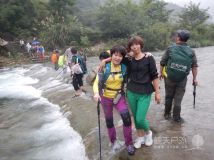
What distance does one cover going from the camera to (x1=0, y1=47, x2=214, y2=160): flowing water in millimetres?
5797

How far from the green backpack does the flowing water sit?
1116 mm

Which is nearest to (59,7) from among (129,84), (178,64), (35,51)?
(35,51)

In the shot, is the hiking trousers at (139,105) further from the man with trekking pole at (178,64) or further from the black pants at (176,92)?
the black pants at (176,92)

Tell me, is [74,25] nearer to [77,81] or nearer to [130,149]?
[77,81]

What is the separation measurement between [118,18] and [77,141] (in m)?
36.0

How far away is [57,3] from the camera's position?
41.6 m

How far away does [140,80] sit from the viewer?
5.38 meters

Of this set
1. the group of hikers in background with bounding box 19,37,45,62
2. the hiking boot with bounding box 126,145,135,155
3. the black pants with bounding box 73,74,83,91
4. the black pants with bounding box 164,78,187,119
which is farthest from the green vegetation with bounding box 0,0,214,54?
the hiking boot with bounding box 126,145,135,155

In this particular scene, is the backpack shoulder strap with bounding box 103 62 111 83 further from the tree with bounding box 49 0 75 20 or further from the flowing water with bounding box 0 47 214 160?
the tree with bounding box 49 0 75 20

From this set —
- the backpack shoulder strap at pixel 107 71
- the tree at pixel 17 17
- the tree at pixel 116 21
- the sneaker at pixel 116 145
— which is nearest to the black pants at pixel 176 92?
the sneaker at pixel 116 145

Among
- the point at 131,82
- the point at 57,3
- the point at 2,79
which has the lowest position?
the point at 2,79

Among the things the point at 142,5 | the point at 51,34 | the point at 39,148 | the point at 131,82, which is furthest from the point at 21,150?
the point at 142,5

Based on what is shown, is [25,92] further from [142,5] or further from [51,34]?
[142,5]

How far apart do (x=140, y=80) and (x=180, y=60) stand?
130cm
